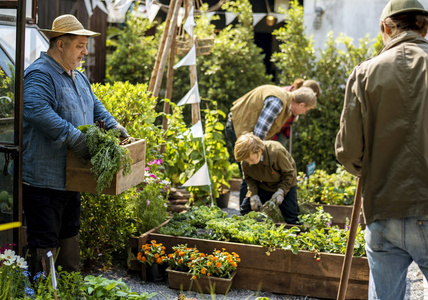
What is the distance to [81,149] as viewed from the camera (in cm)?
309

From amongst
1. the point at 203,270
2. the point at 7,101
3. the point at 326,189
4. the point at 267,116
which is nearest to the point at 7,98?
the point at 7,101

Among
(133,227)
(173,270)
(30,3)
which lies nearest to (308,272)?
(173,270)

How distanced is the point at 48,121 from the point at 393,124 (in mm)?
1912

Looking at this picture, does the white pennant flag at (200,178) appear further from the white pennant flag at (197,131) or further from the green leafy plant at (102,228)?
the green leafy plant at (102,228)

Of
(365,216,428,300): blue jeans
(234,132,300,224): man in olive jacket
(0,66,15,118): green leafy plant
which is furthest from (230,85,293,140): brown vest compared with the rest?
(365,216,428,300): blue jeans

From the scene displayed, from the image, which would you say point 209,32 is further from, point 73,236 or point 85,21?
point 73,236

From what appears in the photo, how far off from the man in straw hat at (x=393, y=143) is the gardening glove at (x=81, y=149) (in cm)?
155

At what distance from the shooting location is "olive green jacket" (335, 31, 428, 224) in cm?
218

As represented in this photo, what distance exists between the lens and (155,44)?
966 cm

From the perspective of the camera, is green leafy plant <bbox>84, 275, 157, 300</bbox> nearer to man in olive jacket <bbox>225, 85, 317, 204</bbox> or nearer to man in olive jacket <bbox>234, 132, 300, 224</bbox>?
man in olive jacket <bbox>234, 132, 300, 224</bbox>

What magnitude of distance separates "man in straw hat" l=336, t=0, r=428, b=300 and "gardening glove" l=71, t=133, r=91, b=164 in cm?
155

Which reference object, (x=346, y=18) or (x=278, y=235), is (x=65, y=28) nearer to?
(x=278, y=235)

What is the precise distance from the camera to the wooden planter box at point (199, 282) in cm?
382

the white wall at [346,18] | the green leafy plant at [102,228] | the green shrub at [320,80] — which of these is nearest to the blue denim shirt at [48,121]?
the green leafy plant at [102,228]
